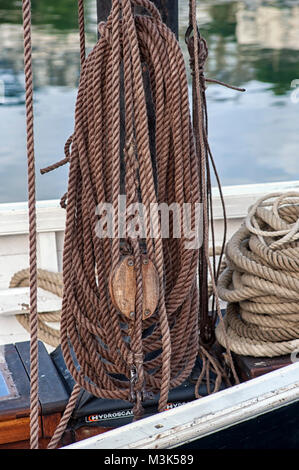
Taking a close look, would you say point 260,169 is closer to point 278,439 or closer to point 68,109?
point 68,109

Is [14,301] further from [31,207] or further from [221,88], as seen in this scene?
[221,88]

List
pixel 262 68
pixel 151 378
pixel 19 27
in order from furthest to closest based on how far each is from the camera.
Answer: pixel 19 27
pixel 262 68
pixel 151 378

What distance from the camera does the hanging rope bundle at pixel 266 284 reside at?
1.76 metres

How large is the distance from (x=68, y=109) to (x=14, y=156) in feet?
7.99

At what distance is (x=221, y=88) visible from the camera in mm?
11586

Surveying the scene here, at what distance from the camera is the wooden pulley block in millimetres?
1337

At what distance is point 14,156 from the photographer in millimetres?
7852

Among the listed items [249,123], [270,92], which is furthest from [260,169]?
[270,92]

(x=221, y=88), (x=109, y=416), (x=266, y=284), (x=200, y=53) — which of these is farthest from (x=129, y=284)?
(x=221, y=88)

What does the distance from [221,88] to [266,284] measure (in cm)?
1023

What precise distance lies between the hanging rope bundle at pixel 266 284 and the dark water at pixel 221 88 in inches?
113

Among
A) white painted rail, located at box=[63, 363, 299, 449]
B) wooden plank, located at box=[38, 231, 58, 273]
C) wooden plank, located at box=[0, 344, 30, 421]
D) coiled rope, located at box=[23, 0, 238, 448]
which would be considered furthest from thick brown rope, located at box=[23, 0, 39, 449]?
wooden plank, located at box=[38, 231, 58, 273]

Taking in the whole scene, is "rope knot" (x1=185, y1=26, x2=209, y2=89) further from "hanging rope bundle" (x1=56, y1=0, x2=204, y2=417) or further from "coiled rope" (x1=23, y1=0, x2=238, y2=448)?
"hanging rope bundle" (x1=56, y1=0, x2=204, y2=417)

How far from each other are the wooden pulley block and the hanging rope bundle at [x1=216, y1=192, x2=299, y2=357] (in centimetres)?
Result: 51
